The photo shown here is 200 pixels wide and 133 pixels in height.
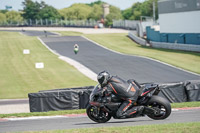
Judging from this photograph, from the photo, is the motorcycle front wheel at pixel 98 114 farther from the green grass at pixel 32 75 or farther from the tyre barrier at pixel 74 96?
the green grass at pixel 32 75

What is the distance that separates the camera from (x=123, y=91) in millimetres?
12086

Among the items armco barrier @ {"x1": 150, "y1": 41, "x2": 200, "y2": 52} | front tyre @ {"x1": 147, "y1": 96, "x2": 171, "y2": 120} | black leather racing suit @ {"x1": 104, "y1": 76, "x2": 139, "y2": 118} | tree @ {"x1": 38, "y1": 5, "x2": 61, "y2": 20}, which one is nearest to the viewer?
front tyre @ {"x1": 147, "y1": 96, "x2": 171, "y2": 120}

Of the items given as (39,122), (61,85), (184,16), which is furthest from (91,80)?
(184,16)

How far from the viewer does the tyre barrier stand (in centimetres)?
1892

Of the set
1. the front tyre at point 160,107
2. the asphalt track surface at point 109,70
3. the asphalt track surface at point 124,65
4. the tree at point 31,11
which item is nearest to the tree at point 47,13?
the tree at point 31,11

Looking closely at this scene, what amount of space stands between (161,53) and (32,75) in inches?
782

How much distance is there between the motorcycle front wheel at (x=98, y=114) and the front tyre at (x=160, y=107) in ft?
5.23

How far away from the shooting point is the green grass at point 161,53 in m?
40.8

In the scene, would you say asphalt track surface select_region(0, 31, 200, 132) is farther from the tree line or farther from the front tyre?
the tree line

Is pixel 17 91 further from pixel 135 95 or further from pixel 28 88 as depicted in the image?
pixel 135 95

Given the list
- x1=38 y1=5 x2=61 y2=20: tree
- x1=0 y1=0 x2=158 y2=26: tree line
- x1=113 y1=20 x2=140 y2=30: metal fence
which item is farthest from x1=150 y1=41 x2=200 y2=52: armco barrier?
x1=38 y1=5 x2=61 y2=20: tree

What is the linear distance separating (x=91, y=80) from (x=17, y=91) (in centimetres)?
670

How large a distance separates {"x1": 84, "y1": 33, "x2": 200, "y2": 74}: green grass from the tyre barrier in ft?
57.8

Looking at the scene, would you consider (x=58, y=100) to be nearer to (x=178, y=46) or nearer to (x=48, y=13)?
(x=178, y=46)
